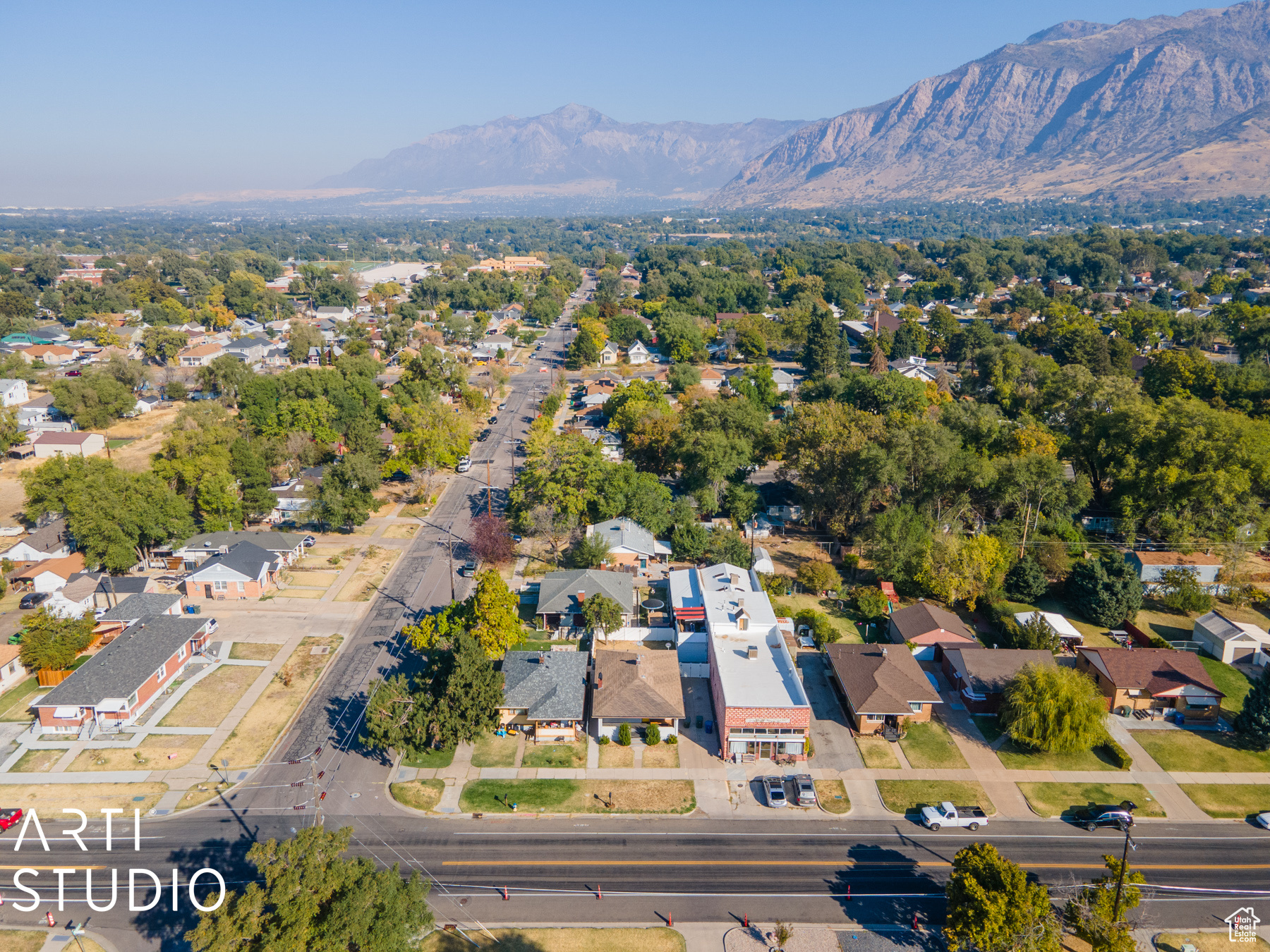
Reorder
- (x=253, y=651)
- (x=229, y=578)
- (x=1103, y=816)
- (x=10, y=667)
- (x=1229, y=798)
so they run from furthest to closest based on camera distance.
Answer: (x=229, y=578)
(x=253, y=651)
(x=10, y=667)
(x=1229, y=798)
(x=1103, y=816)

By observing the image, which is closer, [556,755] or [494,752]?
[556,755]

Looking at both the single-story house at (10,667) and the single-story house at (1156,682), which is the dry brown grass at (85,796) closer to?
the single-story house at (10,667)

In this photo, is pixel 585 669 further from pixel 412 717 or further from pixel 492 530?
pixel 492 530

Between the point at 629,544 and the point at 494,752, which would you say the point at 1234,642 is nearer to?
the point at 629,544

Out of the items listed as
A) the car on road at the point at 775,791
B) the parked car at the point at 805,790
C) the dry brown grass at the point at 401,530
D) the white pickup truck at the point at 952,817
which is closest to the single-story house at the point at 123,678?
the dry brown grass at the point at 401,530

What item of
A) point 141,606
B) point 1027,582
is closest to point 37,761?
point 141,606

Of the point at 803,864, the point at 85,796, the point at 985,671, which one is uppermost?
the point at 985,671
